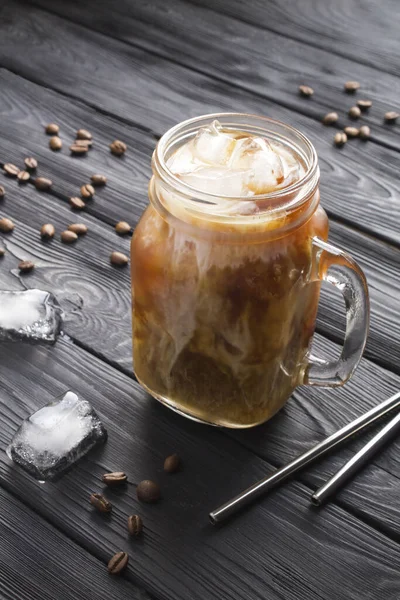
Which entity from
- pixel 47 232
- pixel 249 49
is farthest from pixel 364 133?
pixel 47 232

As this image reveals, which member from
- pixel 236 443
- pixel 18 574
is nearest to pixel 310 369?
pixel 236 443

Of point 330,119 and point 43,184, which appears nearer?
point 43,184

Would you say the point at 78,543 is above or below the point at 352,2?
below

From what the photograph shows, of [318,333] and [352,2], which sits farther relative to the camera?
[352,2]

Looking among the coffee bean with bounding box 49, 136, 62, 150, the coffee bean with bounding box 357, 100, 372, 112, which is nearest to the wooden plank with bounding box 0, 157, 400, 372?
the coffee bean with bounding box 49, 136, 62, 150

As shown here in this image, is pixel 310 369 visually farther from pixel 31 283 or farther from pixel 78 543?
pixel 31 283

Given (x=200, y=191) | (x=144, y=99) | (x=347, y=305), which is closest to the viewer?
(x=200, y=191)

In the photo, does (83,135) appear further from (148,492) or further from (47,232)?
(148,492)
